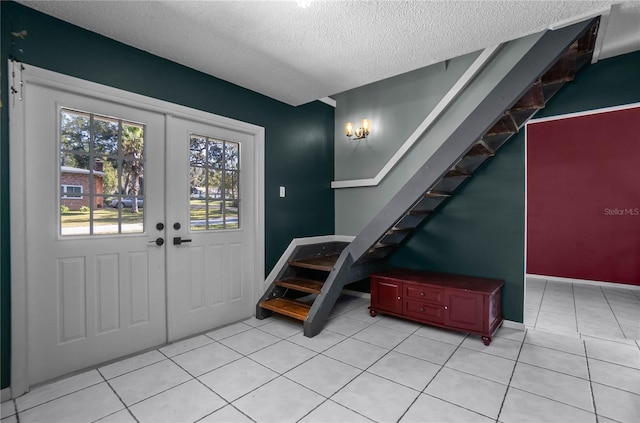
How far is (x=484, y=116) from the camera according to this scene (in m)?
2.52

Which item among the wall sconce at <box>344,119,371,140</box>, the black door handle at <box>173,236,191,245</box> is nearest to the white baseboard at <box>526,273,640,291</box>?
the wall sconce at <box>344,119,371,140</box>

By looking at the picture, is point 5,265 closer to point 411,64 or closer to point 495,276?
point 411,64

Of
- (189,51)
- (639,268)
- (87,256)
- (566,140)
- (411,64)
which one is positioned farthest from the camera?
(566,140)

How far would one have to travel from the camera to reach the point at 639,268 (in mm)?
4602

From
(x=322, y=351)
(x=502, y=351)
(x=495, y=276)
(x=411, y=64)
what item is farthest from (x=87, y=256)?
(x=495, y=276)

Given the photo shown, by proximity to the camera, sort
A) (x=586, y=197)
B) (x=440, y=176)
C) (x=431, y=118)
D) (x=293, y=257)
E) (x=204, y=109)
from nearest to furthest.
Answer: (x=440, y=176) < (x=204, y=109) < (x=431, y=118) < (x=293, y=257) < (x=586, y=197)

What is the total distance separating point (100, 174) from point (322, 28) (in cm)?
218

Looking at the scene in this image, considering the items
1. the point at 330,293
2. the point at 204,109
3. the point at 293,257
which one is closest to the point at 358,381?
Result: the point at 330,293

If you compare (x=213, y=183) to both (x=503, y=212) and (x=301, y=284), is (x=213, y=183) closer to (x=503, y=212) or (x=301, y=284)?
(x=301, y=284)

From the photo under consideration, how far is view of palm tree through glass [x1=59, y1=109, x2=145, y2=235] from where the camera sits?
92.2 inches

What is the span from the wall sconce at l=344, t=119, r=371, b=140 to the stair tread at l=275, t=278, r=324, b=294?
2147mm

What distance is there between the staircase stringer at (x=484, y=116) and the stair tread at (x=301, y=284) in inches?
35.0

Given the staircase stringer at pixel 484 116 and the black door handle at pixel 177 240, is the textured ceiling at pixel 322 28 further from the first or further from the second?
the black door handle at pixel 177 240

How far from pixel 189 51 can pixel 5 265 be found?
2155 mm
